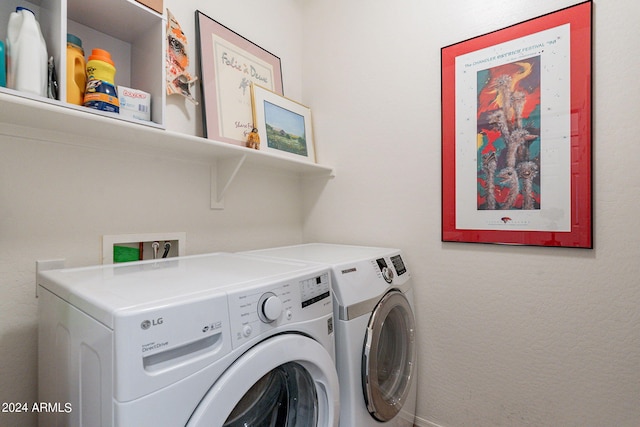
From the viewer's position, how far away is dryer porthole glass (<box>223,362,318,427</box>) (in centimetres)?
93

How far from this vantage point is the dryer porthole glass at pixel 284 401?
3.05ft

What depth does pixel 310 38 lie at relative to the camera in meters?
2.08

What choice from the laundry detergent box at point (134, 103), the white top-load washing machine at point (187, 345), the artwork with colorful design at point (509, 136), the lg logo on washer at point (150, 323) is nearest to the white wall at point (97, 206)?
the white top-load washing machine at point (187, 345)

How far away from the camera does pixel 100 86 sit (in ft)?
3.23

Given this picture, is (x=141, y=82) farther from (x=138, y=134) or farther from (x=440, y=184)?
(x=440, y=184)

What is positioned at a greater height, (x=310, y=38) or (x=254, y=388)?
Result: (x=310, y=38)

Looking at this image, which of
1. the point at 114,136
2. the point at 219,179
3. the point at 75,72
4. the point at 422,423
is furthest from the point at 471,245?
the point at 75,72

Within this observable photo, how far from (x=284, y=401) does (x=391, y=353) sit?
2.10 ft

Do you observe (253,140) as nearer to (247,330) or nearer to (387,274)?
(387,274)

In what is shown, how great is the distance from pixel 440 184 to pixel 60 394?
5.23 feet

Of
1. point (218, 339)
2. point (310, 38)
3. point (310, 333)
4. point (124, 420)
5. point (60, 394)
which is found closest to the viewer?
point (124, 420)

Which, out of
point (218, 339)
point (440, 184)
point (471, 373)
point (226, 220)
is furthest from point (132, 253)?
point (471, 373)

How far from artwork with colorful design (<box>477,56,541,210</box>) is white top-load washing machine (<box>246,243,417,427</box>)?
55cm

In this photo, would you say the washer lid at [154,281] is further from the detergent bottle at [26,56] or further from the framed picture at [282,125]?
the framed picture at [282,125]
